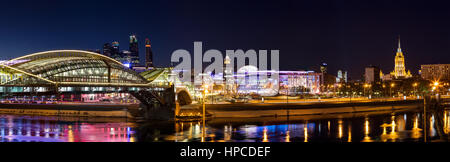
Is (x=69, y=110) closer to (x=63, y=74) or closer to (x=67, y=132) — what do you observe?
(x=63, y=74)

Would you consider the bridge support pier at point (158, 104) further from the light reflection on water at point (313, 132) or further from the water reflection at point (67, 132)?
the light reflection on water at point (313, 132)

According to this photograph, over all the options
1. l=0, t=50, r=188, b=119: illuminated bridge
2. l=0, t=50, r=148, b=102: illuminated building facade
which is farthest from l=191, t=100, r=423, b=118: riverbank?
l=0, t=50, r=148, b=102: illuminated building facade

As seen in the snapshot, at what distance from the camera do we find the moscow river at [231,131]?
41.3 m

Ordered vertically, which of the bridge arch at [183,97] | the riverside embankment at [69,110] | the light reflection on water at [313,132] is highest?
the bridge arch at [183,97]

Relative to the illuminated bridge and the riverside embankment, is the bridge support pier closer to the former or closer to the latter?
the illuminated bridge

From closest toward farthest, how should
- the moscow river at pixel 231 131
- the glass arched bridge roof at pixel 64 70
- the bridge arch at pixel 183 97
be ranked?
1. the moscow river at pixel 231 131
2. the glass arched bridge roof at pixel 64 70
3. the bridge arch at pixel 183 97

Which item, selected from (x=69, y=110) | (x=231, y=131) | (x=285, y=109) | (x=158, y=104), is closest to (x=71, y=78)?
(x=158, y=104)

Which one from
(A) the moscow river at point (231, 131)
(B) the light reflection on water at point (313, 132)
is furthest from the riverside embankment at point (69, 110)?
(B) the light reflection on water at point (313, 132)

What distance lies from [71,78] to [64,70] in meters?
1.70

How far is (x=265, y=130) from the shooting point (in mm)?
48781

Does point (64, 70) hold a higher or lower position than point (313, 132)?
higher

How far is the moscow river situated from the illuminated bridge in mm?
4733

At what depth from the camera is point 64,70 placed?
5047 cm
